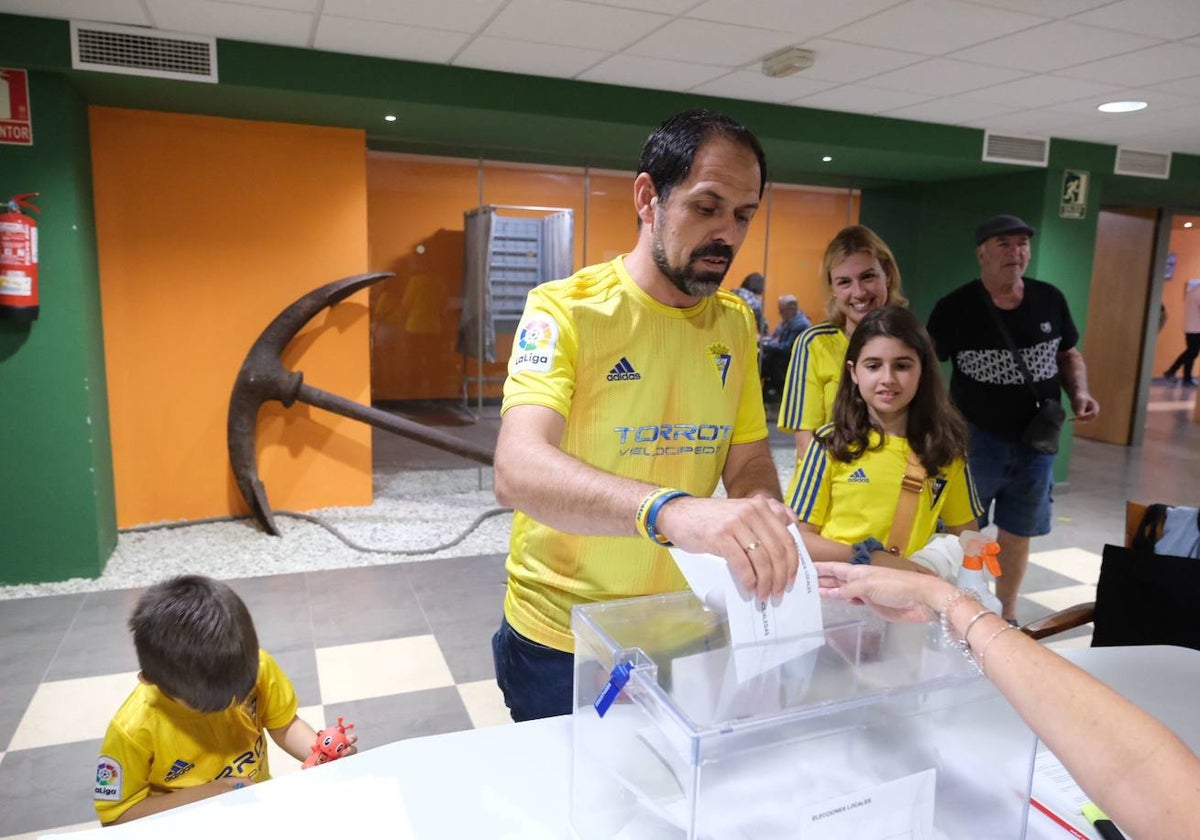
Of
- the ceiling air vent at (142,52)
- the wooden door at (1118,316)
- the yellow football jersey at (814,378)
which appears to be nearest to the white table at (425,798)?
the yellow football jersey at (814,378)

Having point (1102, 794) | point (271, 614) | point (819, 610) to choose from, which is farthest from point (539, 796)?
point (271, 614)

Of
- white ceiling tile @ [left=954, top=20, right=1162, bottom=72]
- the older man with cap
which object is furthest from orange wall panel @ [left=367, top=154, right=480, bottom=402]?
the older man with cap

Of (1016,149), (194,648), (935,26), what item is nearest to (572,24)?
(935,26)

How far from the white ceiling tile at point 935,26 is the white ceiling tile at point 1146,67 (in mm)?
726

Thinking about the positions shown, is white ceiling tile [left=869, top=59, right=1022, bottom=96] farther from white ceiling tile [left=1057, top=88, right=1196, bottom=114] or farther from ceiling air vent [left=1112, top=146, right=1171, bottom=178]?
ceiling air vent [left=1112, top=146, right=1171, bottom=178]

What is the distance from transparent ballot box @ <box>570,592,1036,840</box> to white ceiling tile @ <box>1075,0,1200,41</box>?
302 cm

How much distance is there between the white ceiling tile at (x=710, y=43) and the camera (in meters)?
3.27

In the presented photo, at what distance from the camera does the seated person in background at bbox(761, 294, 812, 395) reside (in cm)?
631

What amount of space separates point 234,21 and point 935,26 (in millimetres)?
2804

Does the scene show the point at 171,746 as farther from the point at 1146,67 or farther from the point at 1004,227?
the point at 1146,67

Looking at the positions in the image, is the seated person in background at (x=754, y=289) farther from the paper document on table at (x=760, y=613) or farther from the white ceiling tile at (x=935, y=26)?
the paper document on table at (x=760, y=613)

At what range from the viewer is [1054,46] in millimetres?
3402

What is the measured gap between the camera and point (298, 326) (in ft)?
14.3

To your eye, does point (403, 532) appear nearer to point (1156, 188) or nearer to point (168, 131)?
point (168, 131)
